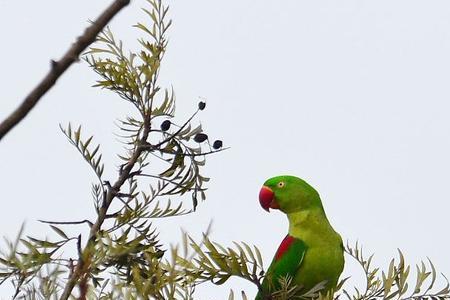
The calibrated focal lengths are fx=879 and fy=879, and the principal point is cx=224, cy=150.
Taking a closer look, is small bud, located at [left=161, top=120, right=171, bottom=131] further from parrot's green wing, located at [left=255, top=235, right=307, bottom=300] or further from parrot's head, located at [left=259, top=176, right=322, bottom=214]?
parrot's head, located at [left=259, top=176, right=322, bottom=214]

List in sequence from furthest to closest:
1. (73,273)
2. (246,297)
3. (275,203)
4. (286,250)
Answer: (275,203), (286,250), (246,297), (73,273)

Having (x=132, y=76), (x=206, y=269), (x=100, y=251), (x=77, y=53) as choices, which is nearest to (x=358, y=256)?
(x=206, y=269)

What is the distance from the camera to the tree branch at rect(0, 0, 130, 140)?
62cm

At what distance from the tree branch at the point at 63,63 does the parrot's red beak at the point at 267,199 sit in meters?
2.89

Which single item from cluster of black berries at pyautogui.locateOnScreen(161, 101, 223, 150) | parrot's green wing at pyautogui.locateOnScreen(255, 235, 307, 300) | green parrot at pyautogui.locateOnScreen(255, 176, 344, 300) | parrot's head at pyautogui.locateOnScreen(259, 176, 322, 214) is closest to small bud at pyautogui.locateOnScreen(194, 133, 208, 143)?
cluster of black berries at pyautogui.locateOnScreen(161, 101, 223, 150)

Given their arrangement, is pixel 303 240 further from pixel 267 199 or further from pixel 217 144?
pixel 217 144

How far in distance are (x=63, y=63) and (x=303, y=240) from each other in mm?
2795

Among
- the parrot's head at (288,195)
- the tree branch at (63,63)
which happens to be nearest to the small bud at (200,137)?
the parrot's head at (288,195)

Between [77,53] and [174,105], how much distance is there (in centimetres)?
174

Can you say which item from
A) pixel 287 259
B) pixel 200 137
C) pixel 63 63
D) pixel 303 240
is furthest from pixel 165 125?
pixel 63 63

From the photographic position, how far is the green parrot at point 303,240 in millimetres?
3257

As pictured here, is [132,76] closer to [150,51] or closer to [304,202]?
[150,51]

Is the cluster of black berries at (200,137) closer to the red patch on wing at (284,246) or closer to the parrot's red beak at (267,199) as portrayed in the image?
the red patch on wing at (284,246)

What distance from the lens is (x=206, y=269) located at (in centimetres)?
205
